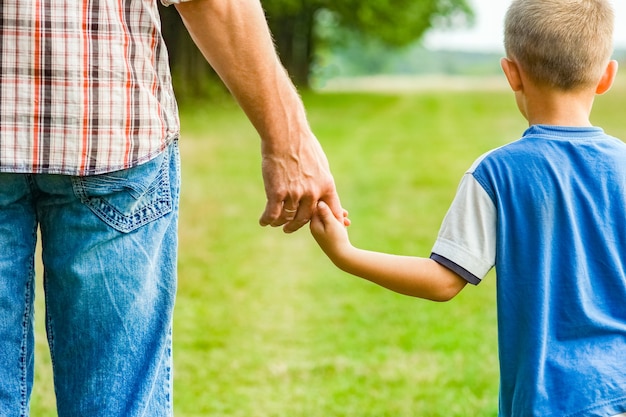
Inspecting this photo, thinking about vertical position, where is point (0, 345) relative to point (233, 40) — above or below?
below

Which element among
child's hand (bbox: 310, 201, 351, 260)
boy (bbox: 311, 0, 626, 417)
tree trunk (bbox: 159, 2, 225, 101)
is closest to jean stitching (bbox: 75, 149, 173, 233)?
child's hand (bbox: 310, 201, 351, 260)

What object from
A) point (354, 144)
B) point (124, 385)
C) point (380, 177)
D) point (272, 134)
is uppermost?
point (272, 134)

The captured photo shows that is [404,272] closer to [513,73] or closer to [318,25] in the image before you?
[513,73]

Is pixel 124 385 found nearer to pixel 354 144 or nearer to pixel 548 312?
pixel 548 312

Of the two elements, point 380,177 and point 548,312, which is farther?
point 380,177

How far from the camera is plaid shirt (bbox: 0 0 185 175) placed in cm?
194

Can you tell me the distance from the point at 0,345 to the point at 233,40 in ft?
2.74

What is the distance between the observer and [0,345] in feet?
6.77

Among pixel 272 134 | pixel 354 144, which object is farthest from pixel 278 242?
pixel 354 144

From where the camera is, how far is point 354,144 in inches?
650

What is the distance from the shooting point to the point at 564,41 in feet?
6.98

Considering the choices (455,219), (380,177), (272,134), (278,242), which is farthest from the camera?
(380,177)

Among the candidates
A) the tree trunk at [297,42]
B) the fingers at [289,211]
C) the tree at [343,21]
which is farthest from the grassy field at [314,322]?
the tree trunk at [297,42]

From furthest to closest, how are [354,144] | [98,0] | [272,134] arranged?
[354,144] < [272,134] < [98,0]
